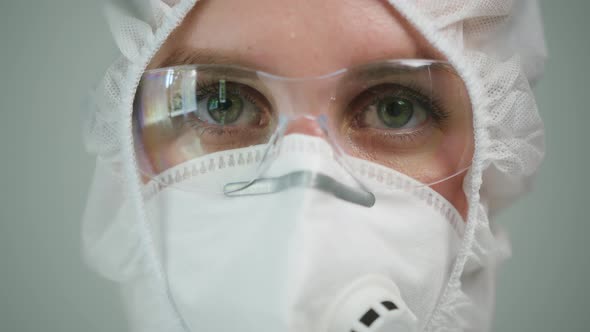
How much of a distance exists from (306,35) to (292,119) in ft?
0.40

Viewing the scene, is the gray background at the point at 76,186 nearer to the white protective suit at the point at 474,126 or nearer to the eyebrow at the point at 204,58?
the white protective suit at the point at 474,126

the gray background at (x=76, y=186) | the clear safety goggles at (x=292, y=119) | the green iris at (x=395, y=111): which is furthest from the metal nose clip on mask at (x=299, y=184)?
the gray background at (x=76, y=186)

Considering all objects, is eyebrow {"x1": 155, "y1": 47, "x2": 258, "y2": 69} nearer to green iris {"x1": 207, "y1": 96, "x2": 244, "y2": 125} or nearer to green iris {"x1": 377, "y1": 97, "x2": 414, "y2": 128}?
green iris {"x1": 207, "y1": 96, "x2": 244, "y2": 125}

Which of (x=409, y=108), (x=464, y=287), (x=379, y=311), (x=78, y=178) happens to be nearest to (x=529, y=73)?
(x=409, y=108)

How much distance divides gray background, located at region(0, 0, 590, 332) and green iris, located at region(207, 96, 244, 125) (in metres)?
0.57

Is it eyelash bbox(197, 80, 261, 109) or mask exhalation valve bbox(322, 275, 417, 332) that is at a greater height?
eyelash bbox(197, 80, 261, 109)

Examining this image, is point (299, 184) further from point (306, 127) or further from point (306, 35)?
point (306, 35)

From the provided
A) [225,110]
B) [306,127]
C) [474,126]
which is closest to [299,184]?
[306,127]

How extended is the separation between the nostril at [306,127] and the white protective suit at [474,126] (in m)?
0.20

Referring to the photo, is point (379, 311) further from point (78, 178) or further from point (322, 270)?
point (78, 178)

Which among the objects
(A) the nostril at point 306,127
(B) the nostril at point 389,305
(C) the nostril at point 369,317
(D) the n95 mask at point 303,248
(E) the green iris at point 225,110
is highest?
(E) the green iris at point 225,110

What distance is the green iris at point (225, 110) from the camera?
29.9 inches

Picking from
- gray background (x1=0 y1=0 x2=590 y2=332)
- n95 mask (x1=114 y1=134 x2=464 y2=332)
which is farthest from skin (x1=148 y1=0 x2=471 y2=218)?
gray background (x1=0 y1=0 x2=590 y2=332)

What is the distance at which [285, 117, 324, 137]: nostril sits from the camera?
0.70 meters
